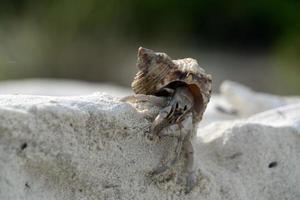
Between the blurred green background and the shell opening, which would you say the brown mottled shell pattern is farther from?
the blurred green background

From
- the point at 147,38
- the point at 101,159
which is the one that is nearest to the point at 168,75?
the point at 101,159

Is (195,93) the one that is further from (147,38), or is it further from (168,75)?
(147,38)

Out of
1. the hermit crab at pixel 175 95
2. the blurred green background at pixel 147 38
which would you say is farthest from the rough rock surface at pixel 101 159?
the blurred green background at pixel 147 38

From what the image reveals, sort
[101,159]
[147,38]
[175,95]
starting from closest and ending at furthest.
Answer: [101,159] < [175,95] < [147,38]

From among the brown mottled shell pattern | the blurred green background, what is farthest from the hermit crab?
the blurred green background

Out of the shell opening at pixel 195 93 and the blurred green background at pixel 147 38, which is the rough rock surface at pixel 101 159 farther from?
the blurred green background at pixel 147 38

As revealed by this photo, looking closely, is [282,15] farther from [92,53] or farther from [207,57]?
[92,53]
